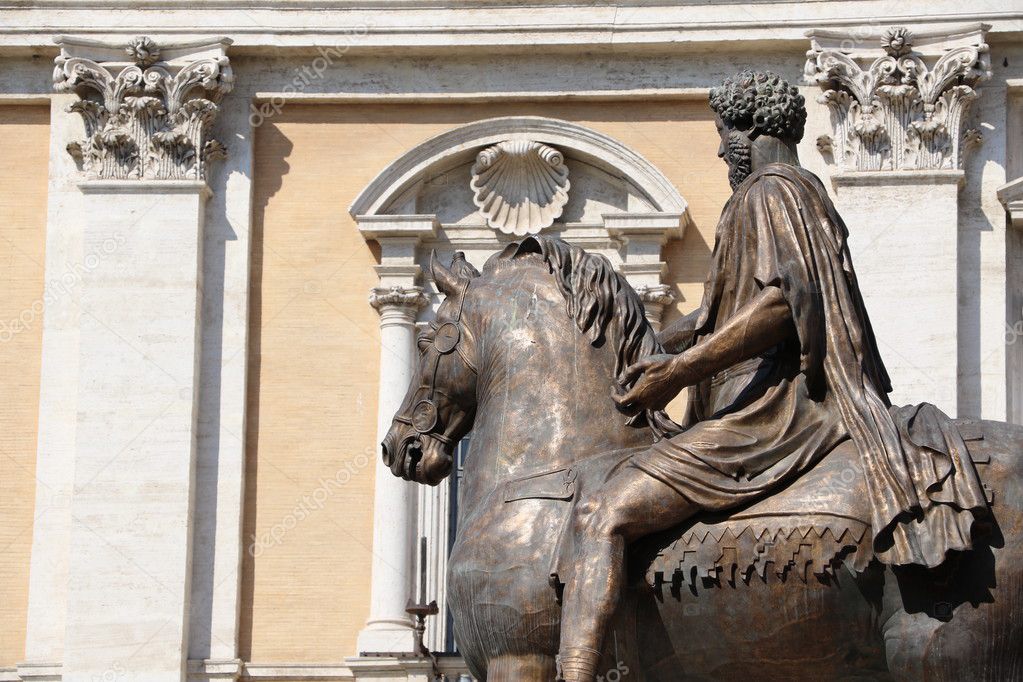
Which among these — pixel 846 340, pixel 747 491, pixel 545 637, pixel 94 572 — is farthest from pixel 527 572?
pixel 94 572

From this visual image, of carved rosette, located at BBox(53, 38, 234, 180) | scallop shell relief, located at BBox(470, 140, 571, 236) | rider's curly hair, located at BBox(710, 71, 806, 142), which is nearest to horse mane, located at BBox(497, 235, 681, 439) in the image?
rider's curly hair, located at BBox(710, 71, 806, 142)

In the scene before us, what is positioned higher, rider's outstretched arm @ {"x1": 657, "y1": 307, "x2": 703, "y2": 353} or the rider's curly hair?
the rider's curly hair

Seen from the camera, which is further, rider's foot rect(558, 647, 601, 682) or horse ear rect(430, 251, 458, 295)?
horse ear rect(430, 251, 458, 295)

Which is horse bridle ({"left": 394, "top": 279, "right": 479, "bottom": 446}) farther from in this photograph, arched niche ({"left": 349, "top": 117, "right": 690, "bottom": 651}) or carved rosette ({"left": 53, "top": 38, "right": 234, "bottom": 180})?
carved rosette ({"left": 53, "top": 38, "right": 234, "bottom": 180})

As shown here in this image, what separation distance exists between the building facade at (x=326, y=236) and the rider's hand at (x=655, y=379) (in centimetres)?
900

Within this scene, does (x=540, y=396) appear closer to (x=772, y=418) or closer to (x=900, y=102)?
(x=772, y=418)

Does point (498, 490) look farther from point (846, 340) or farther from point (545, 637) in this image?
point (846, 340)

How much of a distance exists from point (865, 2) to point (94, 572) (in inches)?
260

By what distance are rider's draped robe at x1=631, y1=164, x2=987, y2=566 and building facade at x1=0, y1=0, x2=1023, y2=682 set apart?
8759 millimetres

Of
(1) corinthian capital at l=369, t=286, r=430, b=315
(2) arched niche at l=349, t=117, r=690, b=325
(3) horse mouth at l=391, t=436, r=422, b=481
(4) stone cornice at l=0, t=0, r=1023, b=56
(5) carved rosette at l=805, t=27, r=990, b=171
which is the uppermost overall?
(4) stone cornice at l=0, t=0, r=1023, b=56

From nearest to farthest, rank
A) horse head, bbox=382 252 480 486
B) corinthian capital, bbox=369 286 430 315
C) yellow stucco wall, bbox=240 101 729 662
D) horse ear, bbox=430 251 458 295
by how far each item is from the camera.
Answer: horse head, bbox=382 252 480 486 → horse ear, bbox=430 251 458 295 → yellow stucco wall, bbox=240 101 729 662 → corinthian capital, bbox=369 286 430 315

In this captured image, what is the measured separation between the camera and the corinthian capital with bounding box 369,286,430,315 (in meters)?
17.1

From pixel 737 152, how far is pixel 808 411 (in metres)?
1.00

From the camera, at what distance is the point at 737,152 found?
308 inches
